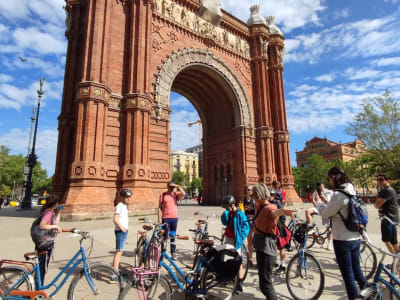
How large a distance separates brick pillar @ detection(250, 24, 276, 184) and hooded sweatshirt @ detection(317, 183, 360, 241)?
20896 millimetres

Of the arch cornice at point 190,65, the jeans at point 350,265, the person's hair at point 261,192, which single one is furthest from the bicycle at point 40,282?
the arch cornice at point 190,65

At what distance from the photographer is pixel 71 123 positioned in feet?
57.7

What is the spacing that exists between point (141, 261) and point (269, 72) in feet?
91.2

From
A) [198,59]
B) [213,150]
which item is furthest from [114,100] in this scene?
[213,150]

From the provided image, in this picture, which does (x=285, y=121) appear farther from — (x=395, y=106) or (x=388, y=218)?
(x=388, y=218)

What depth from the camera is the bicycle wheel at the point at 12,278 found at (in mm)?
3512

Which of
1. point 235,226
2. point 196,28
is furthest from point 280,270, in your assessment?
point 196,28

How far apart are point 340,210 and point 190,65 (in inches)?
792

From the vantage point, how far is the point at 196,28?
22391 millimetres

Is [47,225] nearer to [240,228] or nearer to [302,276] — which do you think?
[240,228]

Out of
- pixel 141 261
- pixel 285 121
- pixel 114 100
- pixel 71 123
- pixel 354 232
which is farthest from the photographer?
pixel 285 121

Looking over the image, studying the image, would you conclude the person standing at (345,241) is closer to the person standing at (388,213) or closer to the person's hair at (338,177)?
the person's hair at (338,177)

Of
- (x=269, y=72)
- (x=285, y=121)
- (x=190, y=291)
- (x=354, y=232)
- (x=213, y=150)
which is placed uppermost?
(x=269, y=72)

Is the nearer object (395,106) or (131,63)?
(131,63)
